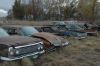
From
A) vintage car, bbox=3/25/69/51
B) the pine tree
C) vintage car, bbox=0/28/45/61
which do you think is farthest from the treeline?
vintage car, bbox=0/28/45/61

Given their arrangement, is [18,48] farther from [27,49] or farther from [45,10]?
[45,10]

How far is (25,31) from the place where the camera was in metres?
12.6

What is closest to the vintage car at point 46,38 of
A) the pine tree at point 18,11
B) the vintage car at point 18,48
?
the vintage car at point 18,48

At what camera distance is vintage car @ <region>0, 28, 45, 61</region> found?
7.81 meters

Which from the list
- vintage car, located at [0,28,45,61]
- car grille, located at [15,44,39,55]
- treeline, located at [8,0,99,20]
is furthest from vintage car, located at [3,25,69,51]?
treeline, located at [8,0,99,20]

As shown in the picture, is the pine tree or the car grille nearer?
the car grille

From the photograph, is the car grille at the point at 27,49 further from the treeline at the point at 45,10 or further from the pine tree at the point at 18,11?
the pine tree at the point at 18,11

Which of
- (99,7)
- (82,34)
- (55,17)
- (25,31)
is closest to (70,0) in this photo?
(55,17)

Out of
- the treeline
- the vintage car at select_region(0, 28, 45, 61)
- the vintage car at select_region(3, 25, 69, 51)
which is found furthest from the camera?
the treeline

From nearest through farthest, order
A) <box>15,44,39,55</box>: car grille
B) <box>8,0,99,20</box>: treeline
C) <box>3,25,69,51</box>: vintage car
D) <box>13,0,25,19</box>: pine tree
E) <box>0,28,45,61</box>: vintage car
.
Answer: <box>0,28,45,61</box>: vintage car, <box>15,44,39,55</box>: car grille, <box>3,25,69,51</box>: vintage car, <box>13,0,25,19</box>: pine tree, <box>8,0,99,20</box>: treeline

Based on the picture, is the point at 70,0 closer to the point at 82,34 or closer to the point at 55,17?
the point at 55,17

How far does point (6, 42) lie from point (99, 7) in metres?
46.5

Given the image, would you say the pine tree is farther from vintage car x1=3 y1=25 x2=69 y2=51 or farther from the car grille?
the car grille

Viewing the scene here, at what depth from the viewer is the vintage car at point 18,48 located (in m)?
7.81
